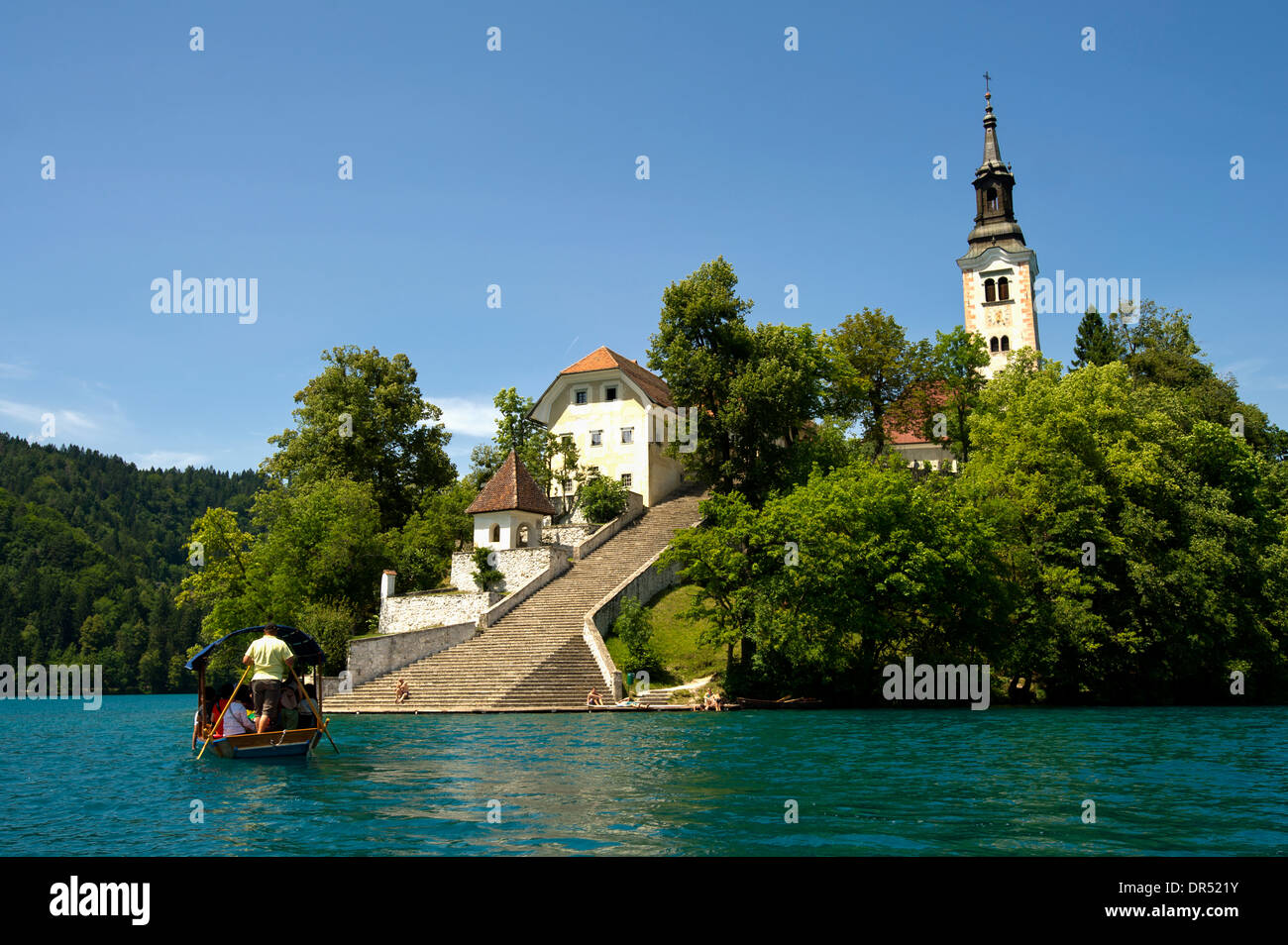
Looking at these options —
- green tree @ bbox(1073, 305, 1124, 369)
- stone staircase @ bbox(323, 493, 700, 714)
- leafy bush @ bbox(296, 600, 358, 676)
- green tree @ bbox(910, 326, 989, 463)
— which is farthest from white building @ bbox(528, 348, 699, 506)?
green tree @ bbox(1073, 305, 1124, 369)

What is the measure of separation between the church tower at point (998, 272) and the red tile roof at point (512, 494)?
4567 centimetres

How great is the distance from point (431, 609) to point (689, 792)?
32620 mm

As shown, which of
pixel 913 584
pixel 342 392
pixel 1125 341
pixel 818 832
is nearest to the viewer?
pixel 818 832

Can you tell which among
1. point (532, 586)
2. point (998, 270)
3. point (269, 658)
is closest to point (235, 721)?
point (269, 658)

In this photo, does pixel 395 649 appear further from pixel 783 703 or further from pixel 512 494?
pixel 783 703

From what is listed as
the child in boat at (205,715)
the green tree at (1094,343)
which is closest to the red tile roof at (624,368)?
the green tree at (1094,343)

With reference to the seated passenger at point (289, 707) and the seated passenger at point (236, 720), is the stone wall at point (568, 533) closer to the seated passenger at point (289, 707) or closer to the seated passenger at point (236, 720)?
the seated passenger at point (289, 707)

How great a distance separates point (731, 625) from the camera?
123 ft

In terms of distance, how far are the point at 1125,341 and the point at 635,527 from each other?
40.0 meters

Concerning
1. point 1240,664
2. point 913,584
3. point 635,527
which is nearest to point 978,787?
point 913,584

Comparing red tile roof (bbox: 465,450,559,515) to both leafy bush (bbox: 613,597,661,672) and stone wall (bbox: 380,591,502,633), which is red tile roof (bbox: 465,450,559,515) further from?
leafy bush (bbox: 613,597,661,672)

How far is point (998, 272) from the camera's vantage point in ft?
258
